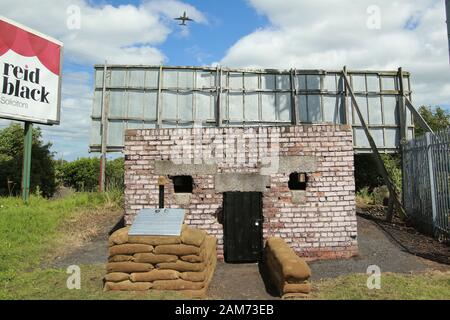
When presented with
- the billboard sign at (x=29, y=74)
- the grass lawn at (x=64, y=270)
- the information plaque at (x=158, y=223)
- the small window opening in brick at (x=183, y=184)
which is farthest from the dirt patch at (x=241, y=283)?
the billboard sign at (x=29, y=74)

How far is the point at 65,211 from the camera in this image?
10.8 m

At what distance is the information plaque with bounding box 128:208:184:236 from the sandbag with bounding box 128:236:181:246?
0.05 meters

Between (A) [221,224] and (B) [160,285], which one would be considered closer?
(B) [160,285]

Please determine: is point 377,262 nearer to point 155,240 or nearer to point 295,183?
point 295,183

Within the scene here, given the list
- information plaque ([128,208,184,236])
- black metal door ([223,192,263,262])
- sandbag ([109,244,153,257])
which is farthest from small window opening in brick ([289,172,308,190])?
sandbag ([109,244,153,257])

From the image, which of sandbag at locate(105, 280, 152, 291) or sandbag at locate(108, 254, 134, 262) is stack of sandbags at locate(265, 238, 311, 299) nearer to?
sandbag at locate(105, 280, 152, 291)

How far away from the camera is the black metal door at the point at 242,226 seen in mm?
7574

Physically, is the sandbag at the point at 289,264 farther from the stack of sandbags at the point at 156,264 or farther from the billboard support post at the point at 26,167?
the billboard support post at the point at 26,167

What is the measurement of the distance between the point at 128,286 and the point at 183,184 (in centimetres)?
313

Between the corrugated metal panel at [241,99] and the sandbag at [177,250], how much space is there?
6.98m

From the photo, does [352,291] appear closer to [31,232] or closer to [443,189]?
[443,189]

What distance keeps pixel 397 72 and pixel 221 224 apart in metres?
8.68

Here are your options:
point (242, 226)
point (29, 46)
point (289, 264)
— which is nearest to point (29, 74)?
point (29, 46)
